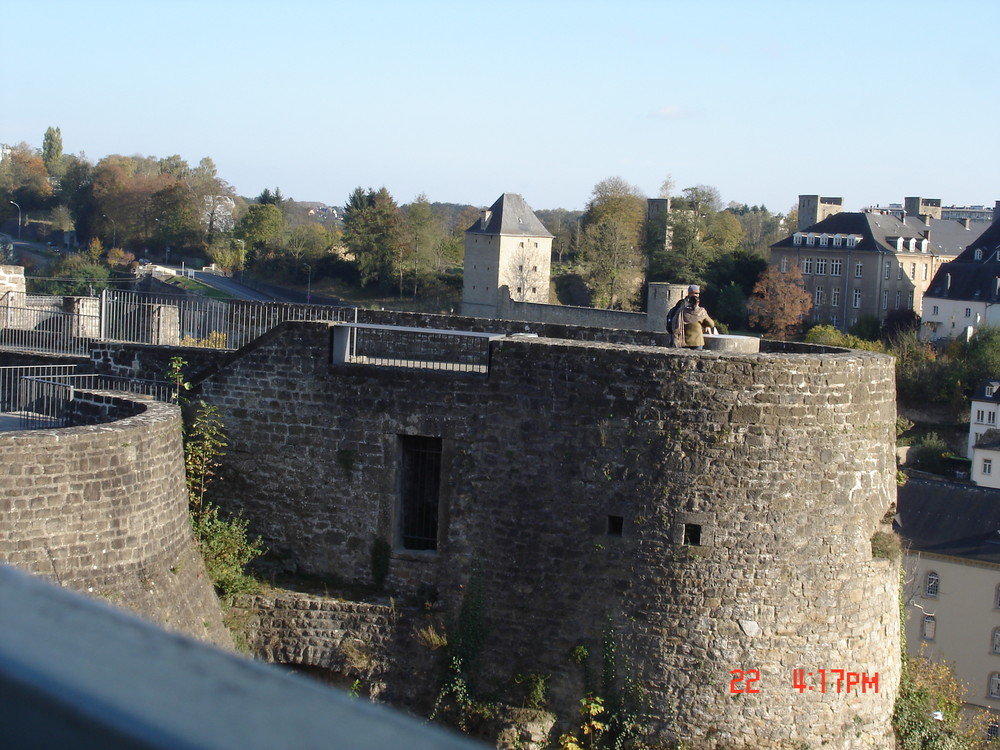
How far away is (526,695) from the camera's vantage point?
1109cm

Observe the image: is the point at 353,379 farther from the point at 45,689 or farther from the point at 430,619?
the point at 45,689

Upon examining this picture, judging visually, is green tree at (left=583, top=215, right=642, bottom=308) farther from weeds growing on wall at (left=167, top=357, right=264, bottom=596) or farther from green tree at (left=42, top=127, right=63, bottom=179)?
green tree at (left=42, top=127, right=63, bottom=179)

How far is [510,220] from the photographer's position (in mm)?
76938

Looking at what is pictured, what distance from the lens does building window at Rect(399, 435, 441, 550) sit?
A: 11828mm

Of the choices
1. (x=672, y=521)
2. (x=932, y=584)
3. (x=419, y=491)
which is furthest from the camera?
(x=932, y=584)

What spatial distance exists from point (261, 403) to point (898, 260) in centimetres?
8061

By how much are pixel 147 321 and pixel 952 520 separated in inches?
1549

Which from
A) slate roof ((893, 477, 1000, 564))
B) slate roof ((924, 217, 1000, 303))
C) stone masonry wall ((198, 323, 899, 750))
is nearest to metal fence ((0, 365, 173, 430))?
stone masonry wall ((198, 323, 899, 750))

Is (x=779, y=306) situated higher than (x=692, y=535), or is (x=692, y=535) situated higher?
(x=779, y=306)

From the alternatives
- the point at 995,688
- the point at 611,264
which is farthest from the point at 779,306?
the point at 995,688

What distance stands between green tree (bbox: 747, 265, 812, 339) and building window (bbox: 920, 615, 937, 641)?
104ft

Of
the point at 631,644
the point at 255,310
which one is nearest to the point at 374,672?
the point at 631,644

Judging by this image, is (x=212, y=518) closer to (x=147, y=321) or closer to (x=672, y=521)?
(x=672, y=521)
